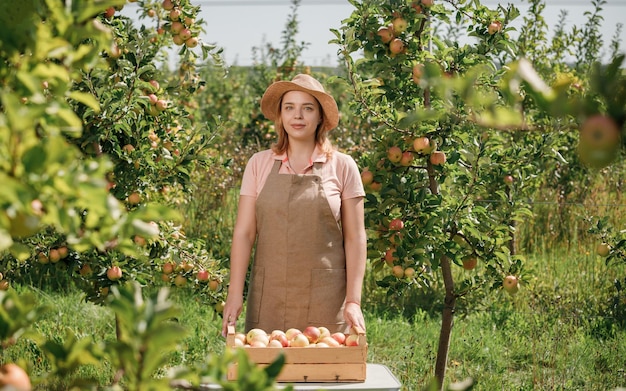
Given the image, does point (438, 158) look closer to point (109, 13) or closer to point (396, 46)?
point (396, 46)

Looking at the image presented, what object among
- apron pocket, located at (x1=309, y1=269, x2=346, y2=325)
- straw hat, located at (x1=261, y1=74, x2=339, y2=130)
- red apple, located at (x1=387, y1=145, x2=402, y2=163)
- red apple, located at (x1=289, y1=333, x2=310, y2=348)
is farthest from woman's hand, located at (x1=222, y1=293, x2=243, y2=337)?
red apple, located at (x1=387, y1=145, x2=402, y2=163)

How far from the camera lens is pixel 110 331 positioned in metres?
4.69

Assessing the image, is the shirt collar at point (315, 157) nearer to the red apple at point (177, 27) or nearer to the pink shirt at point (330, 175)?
the pink shirt at point (330, 175)

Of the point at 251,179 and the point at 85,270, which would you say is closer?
the point at 251,179

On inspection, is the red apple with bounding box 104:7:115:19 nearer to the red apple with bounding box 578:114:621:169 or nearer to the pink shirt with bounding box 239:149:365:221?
the pink shirt with bounding box 239:149:365:221

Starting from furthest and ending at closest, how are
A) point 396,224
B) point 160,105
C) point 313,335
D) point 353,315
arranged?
point 160,105 → point 396,224 → point 353,315 → point 313,335

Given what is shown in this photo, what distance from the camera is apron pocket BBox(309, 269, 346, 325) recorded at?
3027 mm

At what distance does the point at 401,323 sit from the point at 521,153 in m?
1.77

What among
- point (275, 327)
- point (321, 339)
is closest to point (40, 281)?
point (275, 327)

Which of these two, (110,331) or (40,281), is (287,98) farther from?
(40,281)

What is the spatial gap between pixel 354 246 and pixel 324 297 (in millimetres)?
224

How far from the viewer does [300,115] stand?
3.04m

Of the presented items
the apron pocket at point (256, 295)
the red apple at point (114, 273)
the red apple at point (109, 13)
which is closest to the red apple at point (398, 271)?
the apron pocket at point (256, 295)

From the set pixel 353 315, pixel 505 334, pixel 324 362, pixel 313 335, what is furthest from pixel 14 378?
pixel 505 334
